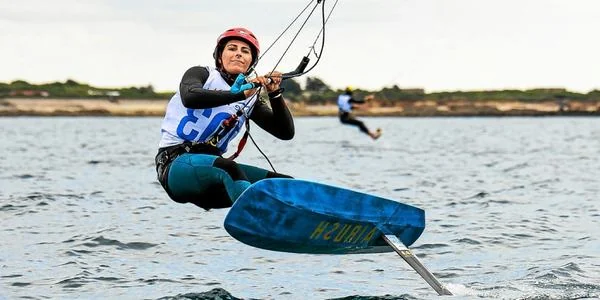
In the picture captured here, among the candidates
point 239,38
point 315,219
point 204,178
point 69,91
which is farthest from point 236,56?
point 69,91

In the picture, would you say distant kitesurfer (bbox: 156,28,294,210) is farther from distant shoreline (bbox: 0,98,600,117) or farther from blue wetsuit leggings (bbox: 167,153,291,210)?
distant shoreline (bbox: 0,98,600,117)

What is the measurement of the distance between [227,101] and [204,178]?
2.55ft

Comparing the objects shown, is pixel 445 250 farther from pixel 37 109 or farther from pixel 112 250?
pixel 37 109

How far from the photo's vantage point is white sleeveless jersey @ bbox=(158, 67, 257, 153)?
8.91 m

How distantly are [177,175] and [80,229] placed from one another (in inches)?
235

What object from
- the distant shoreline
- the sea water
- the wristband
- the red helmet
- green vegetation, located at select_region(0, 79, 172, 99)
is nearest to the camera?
the wristband

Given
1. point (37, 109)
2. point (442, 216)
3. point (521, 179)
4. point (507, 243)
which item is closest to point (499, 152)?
point (521, 179)

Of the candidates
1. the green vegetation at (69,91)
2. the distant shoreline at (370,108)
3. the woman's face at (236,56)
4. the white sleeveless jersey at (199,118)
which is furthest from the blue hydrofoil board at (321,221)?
the green vegetation at (69,91)

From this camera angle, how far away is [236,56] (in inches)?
352

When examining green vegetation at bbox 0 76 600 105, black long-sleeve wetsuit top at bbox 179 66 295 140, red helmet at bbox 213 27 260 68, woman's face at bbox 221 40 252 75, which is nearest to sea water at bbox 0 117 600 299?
black long-sleeve wetsuit top at bbox 179 66 295 140

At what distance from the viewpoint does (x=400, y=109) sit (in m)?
140

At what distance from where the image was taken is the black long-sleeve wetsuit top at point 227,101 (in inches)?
330

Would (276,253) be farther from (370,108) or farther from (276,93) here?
(370,108)

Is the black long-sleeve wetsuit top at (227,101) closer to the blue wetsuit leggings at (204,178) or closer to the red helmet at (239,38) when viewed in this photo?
the red helmet at (239,38)
